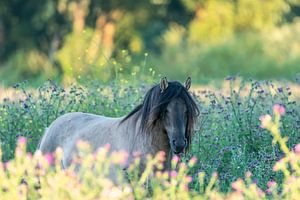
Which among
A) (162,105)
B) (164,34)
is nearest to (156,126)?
(162,105)

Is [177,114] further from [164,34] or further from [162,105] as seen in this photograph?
[164,34]

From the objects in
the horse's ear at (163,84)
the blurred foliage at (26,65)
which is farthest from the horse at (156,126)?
the blurred foliage at (26,65)

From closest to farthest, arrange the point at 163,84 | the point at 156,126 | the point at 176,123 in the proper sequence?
1. the point at 176,123
2. the point at 163,84
3. the point at 156,126

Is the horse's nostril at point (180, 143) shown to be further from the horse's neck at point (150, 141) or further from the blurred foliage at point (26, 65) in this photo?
the blurred foliage at point (26, 65)

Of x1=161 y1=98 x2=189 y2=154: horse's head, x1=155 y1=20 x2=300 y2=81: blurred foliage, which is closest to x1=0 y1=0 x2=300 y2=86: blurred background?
x1=155 y1=20 x2=300 y2=81: blurred foliage

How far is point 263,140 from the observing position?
1065 centimetres

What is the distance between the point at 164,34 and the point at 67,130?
97.6 ft

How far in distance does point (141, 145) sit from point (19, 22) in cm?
3407

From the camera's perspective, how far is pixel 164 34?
128 ft

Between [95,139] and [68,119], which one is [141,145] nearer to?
[95,139]

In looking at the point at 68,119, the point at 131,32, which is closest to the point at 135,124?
the point at 68,119

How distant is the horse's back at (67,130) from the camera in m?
9.16

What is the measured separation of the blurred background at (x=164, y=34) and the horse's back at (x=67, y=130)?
1924 centimetres

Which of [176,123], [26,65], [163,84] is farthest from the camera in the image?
[26,65]
